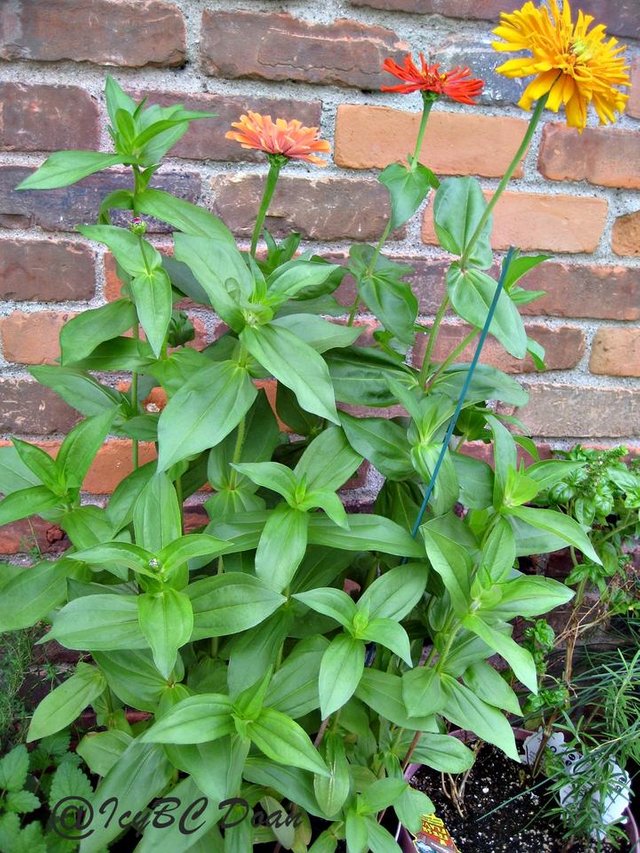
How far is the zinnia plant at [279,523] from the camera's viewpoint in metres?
0.60

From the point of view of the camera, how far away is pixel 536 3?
2.94ft

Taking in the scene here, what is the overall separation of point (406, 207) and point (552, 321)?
1.48 feet

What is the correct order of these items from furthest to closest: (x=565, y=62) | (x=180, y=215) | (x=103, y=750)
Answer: (x=103, y=750), (x=180, y=215), (x=565, y=62)

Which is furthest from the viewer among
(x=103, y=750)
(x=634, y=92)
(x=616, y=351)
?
(x=616, y=351)

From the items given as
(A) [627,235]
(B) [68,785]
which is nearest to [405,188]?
(A) [627,235]

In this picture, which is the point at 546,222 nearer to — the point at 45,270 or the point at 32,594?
the point at 45,270

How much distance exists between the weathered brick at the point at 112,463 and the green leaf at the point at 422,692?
469 millimetres

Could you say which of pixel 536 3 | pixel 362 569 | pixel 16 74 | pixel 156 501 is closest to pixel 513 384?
pixel 362 569

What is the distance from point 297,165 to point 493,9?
0.30 metres

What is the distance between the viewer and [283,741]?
1.99 feet

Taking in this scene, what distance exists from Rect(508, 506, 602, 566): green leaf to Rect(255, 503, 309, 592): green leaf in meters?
0.20

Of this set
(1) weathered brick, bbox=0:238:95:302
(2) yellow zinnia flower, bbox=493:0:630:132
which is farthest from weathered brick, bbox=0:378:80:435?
(2) yellow zinnia flower, bbox=493:0:630:132

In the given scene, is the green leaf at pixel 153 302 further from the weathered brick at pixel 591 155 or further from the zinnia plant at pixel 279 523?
the weathered brick at pixel 591 155

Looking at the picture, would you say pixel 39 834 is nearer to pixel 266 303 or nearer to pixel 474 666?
pixel 474 666
